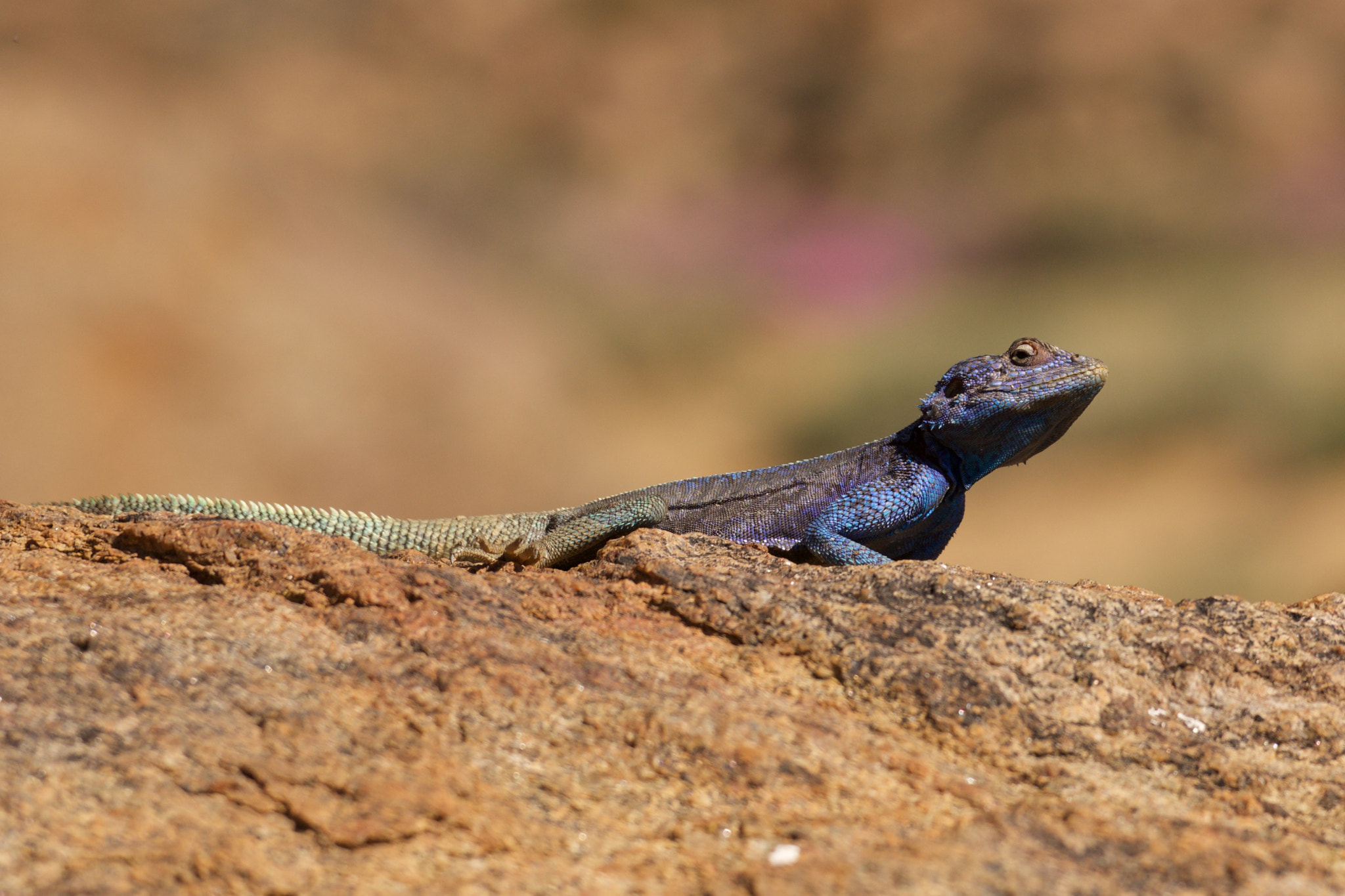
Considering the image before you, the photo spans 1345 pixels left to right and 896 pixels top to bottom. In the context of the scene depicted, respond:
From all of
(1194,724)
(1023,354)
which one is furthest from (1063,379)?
(1194,724)

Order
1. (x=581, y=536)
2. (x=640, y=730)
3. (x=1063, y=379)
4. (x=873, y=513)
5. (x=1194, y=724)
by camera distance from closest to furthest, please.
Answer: (x=640, y=730)
(x=1194, y=724)
(x=581, y=536)
(x=873, y=513)
(x=1063, y=379)

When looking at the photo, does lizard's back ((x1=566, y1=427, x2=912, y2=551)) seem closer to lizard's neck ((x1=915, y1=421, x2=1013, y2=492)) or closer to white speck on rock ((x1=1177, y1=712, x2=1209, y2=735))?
lizard's neck ((x1=915, y1=421, x2=1013, y2=492))

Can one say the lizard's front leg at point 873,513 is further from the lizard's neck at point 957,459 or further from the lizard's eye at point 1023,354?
the lizard's eye at point 1023,354

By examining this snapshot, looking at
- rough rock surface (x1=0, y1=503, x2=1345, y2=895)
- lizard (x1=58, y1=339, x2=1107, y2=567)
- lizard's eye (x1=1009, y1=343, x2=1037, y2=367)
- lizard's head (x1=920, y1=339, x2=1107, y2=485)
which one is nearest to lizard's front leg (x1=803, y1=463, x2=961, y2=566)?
lizard (x1=58, y1=339, x2=1107, y2=567)

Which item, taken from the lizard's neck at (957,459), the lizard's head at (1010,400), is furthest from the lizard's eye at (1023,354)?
the lizard's neck at (957,459)

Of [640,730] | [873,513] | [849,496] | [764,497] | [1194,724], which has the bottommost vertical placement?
[1194,724]

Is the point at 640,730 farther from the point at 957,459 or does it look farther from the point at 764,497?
the point at 957,459

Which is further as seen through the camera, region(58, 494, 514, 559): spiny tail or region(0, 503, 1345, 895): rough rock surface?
region(58, 494, 514, 559): spiny tail
